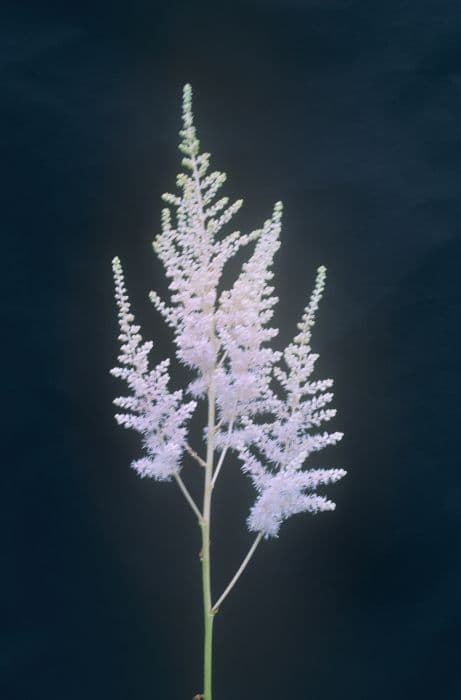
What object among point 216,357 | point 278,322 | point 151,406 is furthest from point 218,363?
point 278,322

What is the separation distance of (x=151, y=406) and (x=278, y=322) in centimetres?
53

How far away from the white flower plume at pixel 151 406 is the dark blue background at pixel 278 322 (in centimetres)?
41

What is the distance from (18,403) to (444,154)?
115cm

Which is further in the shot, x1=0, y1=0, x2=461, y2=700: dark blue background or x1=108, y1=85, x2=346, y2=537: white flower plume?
x1=0, y1=0, x2=461, y2=700: dark blue background

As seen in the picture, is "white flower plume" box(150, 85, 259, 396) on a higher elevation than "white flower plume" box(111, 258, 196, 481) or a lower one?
higher

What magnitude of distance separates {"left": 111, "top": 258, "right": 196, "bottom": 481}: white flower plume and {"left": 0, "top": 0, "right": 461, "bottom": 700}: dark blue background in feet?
1.35

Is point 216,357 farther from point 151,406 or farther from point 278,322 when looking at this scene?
point 278,322

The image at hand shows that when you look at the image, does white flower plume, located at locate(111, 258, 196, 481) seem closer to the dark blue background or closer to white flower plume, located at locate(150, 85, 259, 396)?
white flower plume, located at locate(150, 85, 259, 396)

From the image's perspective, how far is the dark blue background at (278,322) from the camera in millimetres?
2031

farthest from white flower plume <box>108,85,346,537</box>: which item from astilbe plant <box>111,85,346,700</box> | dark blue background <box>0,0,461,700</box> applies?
dark blue background <box>0,0,461,700</box>

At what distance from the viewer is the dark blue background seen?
203cm

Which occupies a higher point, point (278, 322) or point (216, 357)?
point (278, 322)

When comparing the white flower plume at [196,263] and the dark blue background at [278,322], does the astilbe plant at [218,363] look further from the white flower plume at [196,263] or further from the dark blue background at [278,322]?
the dark blue background at [278,322]

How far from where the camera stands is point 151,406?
162cm
